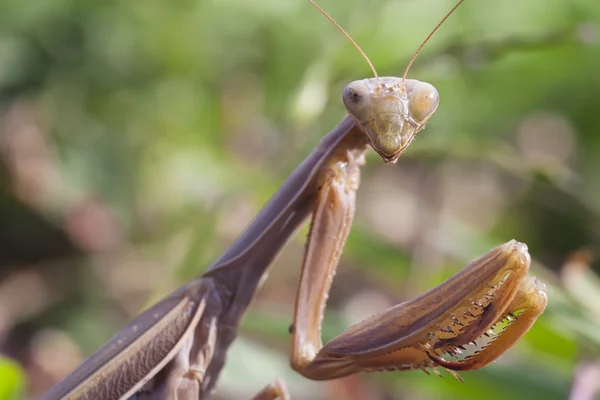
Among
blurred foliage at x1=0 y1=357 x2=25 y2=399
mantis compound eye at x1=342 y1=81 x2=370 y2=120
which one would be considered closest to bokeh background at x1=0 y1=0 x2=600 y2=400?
blurred foliage at x1=0 y1=357 x2=25 y2=399

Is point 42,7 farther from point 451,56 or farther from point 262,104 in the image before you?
point 451,56

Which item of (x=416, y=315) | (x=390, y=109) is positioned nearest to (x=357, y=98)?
(x=390, y=109)

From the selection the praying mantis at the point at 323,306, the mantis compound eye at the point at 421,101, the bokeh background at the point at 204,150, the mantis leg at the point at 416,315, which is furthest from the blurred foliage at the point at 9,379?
the mantis compound eye at the point at 421,101

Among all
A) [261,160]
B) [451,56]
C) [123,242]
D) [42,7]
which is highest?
[451,56]

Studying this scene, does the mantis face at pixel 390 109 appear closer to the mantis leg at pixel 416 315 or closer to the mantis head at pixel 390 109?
the mantis head at pixel 390 109

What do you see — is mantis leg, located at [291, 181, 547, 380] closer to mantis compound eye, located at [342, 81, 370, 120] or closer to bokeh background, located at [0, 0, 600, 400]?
mantis compound eye, located at [342, 81, 370, 120]

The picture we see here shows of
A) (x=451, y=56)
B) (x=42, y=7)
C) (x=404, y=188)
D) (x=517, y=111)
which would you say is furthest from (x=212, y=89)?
(x=451, y=56)

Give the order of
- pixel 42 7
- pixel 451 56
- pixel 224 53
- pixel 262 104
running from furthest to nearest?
pixel 262 104 → pixel 224 53 → pixel 42 7 → pixel 451 56

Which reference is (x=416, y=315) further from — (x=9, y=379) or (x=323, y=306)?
(x=9, y=379)
